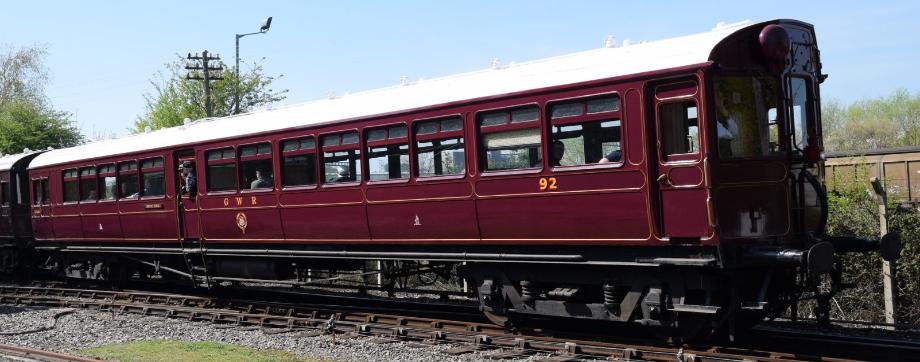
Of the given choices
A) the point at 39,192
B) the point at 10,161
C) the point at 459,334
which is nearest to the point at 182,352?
the point at 459,334

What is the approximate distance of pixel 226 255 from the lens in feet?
46.4

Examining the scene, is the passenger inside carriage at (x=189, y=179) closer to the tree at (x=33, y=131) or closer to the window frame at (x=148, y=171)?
the window frame at (x=148, y=171)

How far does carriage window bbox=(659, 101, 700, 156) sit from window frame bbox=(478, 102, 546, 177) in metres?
1.30

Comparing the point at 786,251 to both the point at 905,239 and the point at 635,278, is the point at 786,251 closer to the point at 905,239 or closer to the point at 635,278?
the point at 635,278

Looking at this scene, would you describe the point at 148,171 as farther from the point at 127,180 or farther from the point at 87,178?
the point at 87,178

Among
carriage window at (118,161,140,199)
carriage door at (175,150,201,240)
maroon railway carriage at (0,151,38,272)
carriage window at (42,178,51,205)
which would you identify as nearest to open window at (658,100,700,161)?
carriage door at (175,150,201,240)

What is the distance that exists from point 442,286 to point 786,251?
8.55 meters

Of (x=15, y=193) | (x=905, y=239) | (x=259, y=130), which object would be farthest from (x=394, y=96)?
(x=15, y=193)

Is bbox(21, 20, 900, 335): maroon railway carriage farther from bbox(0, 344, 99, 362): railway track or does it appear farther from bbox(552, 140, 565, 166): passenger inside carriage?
bbox(0, 344, 99, 362): railway track

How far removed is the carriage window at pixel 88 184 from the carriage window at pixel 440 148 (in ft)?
29.1

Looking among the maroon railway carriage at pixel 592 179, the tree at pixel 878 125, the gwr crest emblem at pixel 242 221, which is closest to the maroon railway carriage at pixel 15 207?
the gwr crest emblem at pixel 242 221

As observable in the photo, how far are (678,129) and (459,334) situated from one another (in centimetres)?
347

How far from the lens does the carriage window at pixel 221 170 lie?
13.5 m

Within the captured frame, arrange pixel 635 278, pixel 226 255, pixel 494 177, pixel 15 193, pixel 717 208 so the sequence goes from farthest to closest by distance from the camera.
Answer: pixel 15 193, pixel 226 255, pixel 494 177, pixel 635 278, pixel 717 208
